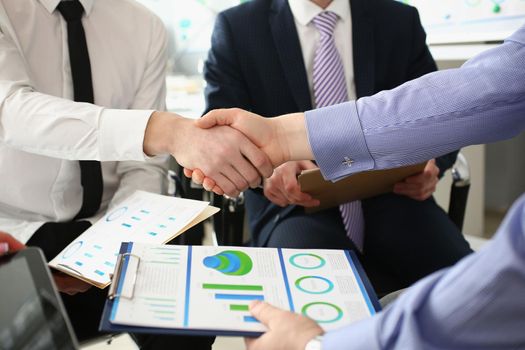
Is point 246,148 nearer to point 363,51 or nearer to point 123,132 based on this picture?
point 123,132

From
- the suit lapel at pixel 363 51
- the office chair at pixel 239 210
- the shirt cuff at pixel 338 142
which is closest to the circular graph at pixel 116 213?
the office chair at pixel 239 210

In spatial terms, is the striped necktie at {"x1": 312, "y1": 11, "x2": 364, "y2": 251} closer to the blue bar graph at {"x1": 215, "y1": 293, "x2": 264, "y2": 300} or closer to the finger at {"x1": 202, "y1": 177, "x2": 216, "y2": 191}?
the finger at {"x1": 202, "y1": 177, "x2": 216, "y2": 191}

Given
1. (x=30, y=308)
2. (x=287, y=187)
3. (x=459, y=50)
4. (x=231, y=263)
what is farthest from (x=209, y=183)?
(x=459, y=50)

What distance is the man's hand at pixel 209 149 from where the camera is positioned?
126 centimetres

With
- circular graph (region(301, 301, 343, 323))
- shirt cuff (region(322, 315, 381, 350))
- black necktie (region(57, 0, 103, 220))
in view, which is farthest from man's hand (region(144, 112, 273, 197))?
shirt cuff (region(322, 315, 381, 350))

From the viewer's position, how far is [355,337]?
746mm

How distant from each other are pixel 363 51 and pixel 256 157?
0.60 m

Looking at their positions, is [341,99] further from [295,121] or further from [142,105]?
[142,105]

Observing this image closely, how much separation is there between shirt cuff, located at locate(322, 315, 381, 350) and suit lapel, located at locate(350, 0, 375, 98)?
1.01 meters

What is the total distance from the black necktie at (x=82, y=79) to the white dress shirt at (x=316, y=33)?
61 cm

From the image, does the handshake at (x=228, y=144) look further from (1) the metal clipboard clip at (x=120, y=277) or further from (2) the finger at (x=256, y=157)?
(1) the metal clipboard clip at (x=120, y=277)

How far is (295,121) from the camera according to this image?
1.30 m

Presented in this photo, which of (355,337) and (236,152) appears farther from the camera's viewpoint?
(236,152)

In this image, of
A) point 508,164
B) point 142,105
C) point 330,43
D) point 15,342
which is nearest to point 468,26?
point 508,164
